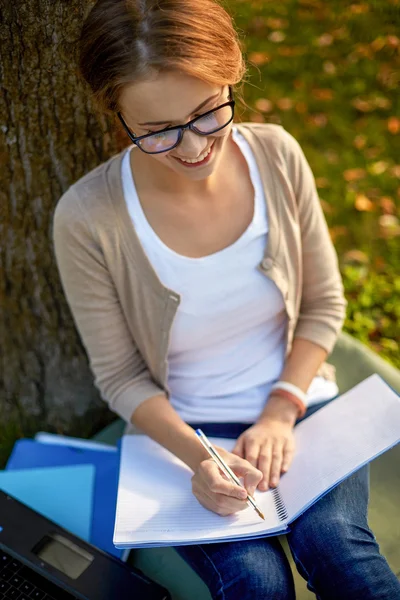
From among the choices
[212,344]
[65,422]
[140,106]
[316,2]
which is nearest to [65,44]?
[140,106]

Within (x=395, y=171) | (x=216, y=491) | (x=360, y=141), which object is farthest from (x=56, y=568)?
(x=360, y=141)

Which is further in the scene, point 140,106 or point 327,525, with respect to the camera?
point 327,525

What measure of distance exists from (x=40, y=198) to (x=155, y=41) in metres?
0.77

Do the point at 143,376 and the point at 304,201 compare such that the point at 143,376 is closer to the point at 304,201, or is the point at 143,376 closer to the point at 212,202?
the point at 212,202

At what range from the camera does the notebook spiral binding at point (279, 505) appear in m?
1.71

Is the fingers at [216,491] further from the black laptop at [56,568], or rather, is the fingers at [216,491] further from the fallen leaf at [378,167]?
the fallen leaf at [378,167]

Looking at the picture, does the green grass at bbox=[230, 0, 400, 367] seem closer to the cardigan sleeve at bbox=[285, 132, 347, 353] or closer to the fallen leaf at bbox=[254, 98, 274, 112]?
the fallen leaf at bbox=[254, 98, 274, 112]

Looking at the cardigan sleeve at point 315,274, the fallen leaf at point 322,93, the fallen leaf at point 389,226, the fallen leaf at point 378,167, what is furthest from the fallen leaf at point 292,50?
the cardigan sleeve at point 315,274

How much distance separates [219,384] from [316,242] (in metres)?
0.49

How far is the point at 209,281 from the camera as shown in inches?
73.7

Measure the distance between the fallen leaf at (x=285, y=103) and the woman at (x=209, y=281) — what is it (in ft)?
7.23

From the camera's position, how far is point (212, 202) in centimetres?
193

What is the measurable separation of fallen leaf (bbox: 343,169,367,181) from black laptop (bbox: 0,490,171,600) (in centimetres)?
245

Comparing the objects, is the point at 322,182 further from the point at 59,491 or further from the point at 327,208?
the point at 59,491
